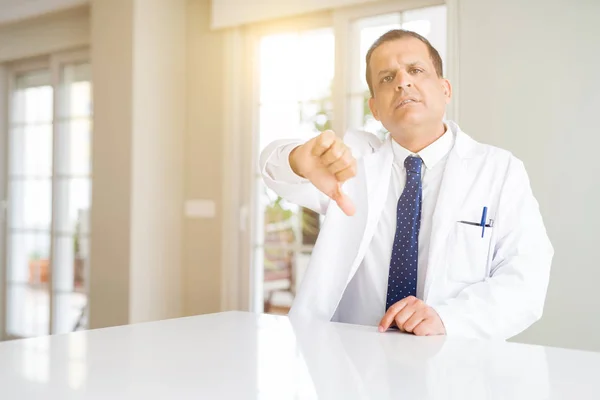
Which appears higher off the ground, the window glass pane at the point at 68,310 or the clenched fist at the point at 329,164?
the clenched fist at the point at 329,164

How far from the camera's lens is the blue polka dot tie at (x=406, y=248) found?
70.5 inches

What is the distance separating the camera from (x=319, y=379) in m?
0.84

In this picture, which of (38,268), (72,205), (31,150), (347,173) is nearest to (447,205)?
(347,173)

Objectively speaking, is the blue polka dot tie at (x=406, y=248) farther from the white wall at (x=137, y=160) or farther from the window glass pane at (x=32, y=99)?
the window glass pane at (x=32, y=99)

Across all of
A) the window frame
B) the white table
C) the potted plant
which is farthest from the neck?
the potted plant

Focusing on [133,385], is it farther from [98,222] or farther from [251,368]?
[98,222]

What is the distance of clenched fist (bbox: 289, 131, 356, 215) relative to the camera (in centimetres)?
128

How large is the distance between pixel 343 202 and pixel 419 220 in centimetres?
57

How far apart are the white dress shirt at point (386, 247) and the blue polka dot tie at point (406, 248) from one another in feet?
0.12

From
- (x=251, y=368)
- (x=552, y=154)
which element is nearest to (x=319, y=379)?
(x=251, y=368)

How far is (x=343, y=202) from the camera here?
136 centimetres

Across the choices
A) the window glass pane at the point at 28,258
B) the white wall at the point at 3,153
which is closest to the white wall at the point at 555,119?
the window glass pane at the point at 28,258

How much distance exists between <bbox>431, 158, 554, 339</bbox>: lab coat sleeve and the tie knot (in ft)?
0.88

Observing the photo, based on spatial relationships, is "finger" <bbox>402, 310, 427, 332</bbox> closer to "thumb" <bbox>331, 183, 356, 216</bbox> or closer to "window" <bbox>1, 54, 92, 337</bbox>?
"thumb" <bbox>331, 183, 356, 216</bbox>
